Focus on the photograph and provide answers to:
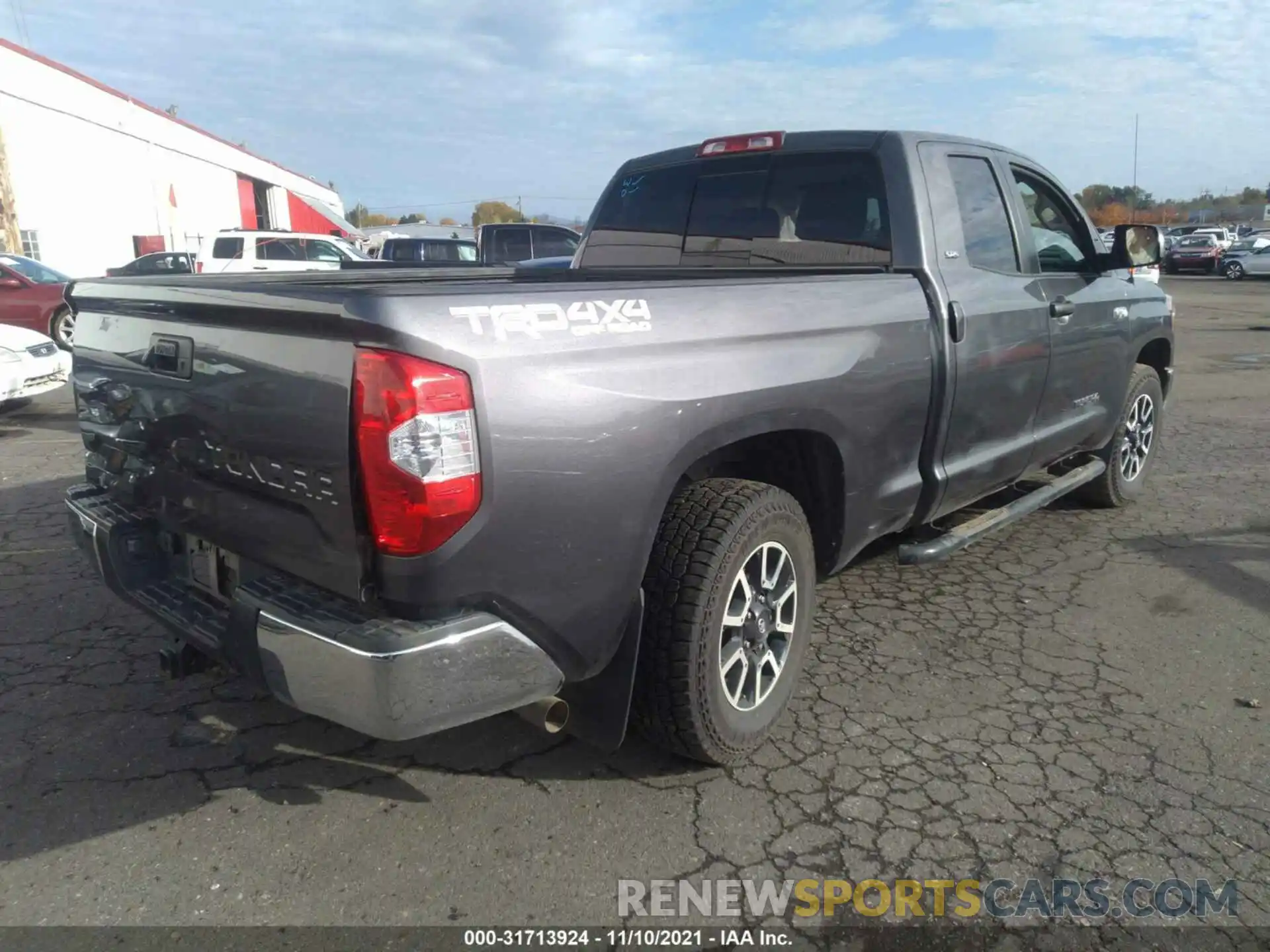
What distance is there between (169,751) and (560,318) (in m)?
2.03

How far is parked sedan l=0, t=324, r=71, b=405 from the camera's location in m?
8.45

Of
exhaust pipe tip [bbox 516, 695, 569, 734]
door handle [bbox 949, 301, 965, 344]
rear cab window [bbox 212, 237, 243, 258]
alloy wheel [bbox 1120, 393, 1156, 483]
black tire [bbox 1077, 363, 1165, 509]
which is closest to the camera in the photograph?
exhaust pipe tip [bbox 516, 695, 569, 734]

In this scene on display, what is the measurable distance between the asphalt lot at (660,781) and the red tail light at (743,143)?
6.76 feet

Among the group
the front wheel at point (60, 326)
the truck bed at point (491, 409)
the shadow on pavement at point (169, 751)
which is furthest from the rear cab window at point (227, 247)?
the truck bed at point (491, 409)

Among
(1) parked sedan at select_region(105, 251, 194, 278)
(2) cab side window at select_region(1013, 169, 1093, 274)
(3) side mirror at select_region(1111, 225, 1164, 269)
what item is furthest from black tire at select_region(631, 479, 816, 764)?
(1) parked sedan at select_region(105, 251, 194, 278)

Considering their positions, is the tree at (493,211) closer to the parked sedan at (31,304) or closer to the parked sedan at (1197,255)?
the parked sedan at (1197,255)

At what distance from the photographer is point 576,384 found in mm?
2279

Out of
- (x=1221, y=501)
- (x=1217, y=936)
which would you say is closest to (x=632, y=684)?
(x=1217, y=936)

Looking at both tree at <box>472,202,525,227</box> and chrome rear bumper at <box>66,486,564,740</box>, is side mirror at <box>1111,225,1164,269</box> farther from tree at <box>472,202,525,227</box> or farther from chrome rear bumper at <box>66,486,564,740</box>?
tree at <box>472,202,525,227</box>

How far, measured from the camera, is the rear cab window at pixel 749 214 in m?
3.80

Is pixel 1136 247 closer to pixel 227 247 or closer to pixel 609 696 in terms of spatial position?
pixel 609 696

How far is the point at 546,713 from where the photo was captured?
249cm

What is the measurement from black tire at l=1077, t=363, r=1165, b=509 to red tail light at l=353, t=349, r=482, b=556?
14.6ft

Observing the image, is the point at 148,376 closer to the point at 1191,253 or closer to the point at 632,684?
the point at 632,684
